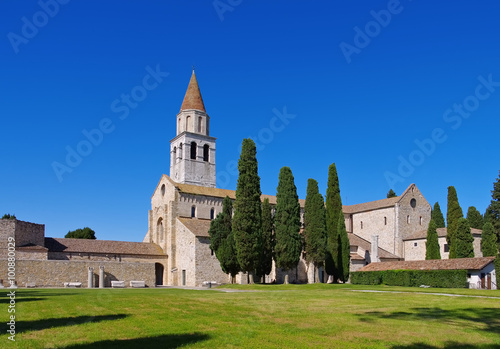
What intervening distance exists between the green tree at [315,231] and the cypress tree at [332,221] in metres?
1.91

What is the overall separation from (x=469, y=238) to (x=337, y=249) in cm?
1369

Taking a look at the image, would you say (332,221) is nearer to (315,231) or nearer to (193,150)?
(315,231)

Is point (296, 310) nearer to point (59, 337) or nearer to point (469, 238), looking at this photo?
point (59, 337)

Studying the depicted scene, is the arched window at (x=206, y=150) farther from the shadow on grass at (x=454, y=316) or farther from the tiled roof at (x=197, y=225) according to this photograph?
the shadow on grass at (x=454, y=316)

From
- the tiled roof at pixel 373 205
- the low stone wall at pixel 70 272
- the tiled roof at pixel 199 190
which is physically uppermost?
the tiled roof at pixel 199 190

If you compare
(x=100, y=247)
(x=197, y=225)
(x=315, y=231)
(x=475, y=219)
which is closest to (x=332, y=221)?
(x=315, y=231)

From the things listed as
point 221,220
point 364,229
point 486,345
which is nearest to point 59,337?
point 486,345

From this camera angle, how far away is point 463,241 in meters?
47.1

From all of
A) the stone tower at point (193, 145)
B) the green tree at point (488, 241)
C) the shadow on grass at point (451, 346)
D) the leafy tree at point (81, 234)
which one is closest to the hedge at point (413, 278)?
the green tree at point (488, 241)

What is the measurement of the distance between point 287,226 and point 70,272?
19.9 meters

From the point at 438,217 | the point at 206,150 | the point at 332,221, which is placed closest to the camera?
the point at 332,221

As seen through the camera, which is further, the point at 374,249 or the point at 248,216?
the point at 374,249

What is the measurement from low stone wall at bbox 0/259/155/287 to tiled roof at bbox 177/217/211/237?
534cm

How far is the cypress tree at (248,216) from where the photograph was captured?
128 ft
